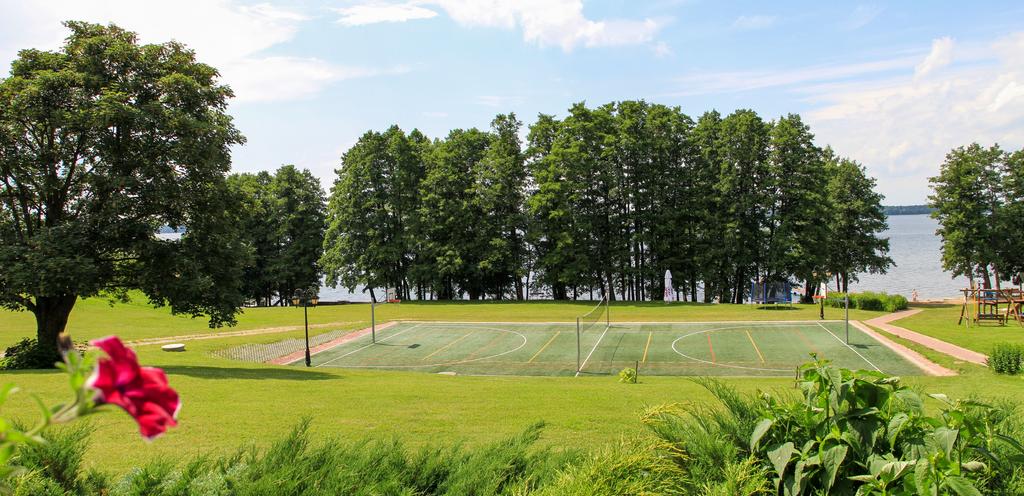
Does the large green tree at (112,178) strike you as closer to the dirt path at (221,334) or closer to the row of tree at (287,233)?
the dirt path at (221,334)

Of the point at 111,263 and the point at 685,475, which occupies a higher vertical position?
the point at 111,263

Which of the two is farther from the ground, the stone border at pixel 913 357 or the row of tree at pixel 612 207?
the row of tree at pixel 612 207

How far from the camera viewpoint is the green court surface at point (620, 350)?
28.0 m

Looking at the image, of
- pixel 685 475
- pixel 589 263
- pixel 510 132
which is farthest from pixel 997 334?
pixel 510 132

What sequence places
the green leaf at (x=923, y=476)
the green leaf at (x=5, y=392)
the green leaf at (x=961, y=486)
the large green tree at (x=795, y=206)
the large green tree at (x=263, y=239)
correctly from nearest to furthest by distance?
the green leaf at (x=5, y=392)
the green leaf at (x=961, y=486)
the green leaf at (x=923, y=476)
the large green tree at (x=795, y=206)
the large green tree at (x=263, y=239)

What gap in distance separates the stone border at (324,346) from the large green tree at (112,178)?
9.52 m

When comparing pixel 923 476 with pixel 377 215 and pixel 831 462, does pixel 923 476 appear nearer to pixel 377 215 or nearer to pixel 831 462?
pixel 831 462

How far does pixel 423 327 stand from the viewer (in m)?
43.3

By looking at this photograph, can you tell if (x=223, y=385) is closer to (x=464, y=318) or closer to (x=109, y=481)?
(x=109, y=481)

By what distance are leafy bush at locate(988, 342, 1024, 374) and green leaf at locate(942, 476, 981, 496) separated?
22.0 meters

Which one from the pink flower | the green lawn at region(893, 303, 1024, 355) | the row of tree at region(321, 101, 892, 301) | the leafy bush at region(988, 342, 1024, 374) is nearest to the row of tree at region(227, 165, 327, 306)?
the row of tree at region(321, 101, 892, 301)

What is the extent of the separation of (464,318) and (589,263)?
15.3 m

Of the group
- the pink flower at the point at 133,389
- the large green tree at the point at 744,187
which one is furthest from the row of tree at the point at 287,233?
the pink flower at the point at 133,389

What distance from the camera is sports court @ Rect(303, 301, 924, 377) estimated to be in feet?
91.9
